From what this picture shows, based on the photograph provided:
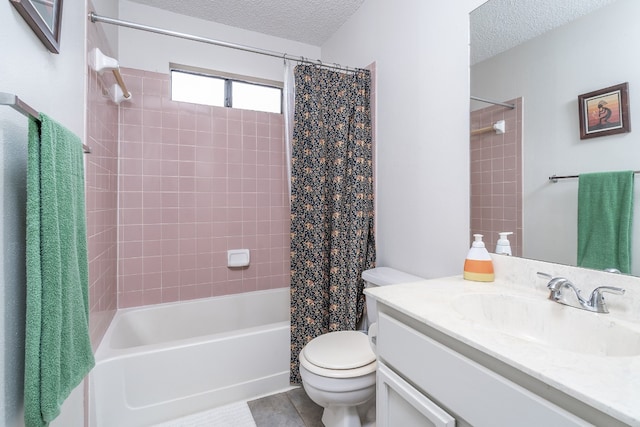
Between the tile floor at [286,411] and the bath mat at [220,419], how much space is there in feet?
0.15

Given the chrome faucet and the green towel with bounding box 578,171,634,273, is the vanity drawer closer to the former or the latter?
the chrome faucet

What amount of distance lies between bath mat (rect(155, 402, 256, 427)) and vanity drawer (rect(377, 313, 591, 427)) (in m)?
1.09

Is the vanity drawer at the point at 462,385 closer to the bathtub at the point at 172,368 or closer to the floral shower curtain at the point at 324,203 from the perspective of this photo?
the floral shower curtain at the point at 324,203

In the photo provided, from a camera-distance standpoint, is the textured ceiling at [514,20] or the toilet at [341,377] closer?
the textured ceiling at [514,20]

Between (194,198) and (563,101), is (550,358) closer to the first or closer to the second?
(563,101)

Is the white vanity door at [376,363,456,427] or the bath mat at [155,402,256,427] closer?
the white vanity door at [376,363,456,427]

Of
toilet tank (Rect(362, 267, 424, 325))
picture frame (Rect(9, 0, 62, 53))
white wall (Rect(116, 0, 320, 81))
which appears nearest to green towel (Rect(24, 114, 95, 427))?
picture frame (Rect(9, 0, 62, 53))

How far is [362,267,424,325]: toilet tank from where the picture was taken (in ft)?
5.17

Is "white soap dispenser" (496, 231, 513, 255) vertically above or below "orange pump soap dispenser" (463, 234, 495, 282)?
above

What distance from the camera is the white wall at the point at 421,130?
1.38 metres

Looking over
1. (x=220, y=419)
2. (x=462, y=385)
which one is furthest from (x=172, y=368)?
(x=462, y=385)

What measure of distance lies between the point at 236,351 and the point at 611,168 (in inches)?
74.5

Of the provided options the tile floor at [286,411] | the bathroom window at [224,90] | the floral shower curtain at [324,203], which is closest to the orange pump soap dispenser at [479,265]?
the floral shower curtain at [324,203]

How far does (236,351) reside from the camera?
171 cm
